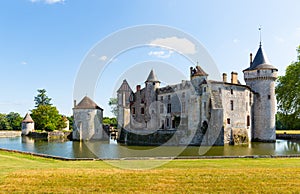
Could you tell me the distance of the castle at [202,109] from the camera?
27875 mm

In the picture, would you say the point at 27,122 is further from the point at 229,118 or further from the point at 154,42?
the point at 154,42

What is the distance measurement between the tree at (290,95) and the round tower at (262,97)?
18.5 feet

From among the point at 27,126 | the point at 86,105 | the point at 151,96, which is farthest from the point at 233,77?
the point at 27,126

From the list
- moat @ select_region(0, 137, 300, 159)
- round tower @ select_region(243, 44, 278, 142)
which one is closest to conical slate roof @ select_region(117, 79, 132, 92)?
moat @ select_region(0, 137, 300, 159)

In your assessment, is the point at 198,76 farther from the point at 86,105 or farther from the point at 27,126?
the point at 27,126

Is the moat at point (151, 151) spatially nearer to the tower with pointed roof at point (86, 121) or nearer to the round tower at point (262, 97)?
the round tower at point (262, 97)

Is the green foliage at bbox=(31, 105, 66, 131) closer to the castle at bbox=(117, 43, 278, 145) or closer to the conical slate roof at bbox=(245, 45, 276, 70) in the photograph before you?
the castle at bbox=(117, 43, 278, 145)

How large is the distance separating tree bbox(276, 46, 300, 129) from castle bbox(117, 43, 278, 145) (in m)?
5.52

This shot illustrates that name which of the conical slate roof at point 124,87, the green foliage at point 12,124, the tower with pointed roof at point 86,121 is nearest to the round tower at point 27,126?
the tower with pointed roof at point 86,121

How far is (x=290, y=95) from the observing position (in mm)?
37844

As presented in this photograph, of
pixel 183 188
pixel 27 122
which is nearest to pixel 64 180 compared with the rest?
pixel 183 188

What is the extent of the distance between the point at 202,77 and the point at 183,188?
21.9 meters

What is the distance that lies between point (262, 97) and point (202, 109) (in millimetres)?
10029

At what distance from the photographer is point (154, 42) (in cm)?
1418
